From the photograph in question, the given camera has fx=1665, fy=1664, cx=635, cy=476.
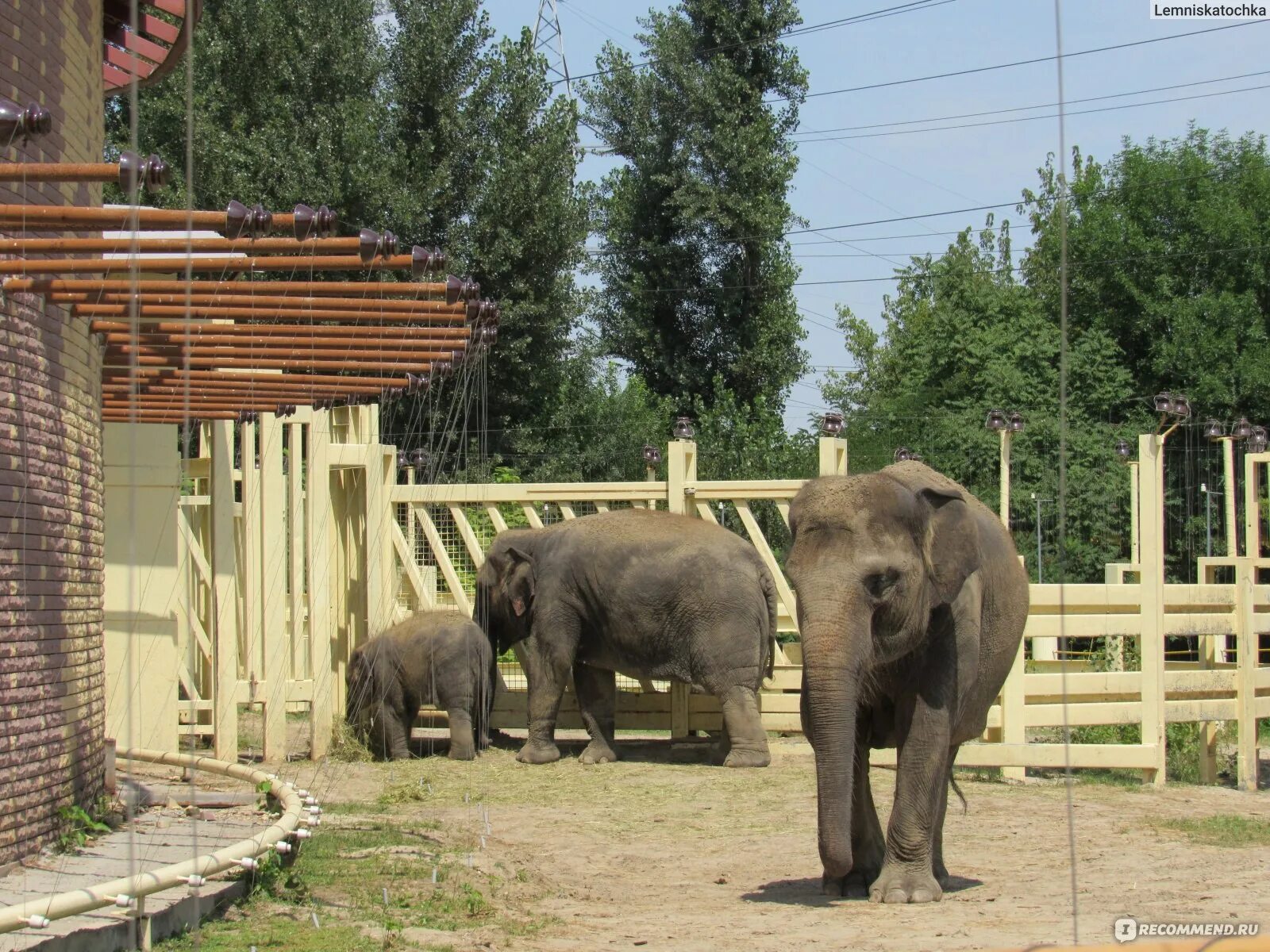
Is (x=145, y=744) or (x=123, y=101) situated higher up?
(x=123, y=101)

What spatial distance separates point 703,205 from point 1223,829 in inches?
917

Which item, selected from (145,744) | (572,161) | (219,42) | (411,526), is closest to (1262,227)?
(572,161)

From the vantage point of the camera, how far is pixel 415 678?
14.0 m

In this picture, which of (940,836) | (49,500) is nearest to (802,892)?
(940,836)

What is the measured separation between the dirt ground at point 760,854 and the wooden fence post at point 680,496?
11.7 inches

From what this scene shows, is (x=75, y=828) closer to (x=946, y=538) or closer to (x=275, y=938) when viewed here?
(x=275, y=938)

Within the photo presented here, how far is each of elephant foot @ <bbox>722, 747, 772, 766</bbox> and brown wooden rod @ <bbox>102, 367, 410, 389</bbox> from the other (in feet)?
14.4

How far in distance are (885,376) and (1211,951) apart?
154ft

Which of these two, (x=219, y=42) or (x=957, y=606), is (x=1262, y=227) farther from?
(x=957, y=606)

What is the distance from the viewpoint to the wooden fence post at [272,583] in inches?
529

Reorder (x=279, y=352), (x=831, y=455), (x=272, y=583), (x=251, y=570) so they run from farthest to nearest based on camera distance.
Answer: (x=831, y=455), (x=251, y=570), (x=272, y=583), (x=279, y=352)

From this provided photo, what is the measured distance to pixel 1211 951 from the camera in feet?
13.3

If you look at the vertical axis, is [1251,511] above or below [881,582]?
above

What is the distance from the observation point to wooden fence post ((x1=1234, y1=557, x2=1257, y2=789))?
1379 centimetres
